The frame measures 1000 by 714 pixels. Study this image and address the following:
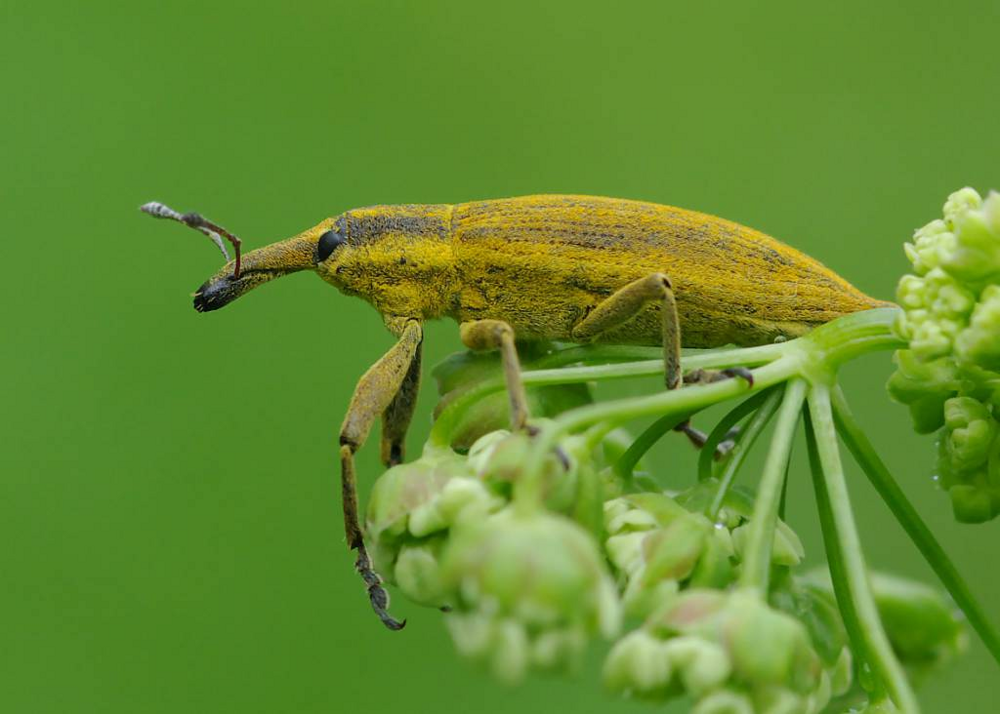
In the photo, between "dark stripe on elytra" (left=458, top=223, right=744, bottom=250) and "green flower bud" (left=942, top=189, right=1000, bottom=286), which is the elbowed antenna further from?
"green flower bud" (left=942, top=189, right=1000, bottom=286)

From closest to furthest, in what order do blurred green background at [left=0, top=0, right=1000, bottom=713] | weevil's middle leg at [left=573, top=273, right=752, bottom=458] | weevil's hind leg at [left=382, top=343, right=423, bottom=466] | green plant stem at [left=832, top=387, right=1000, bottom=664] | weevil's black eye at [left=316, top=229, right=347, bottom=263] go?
green plant stem at [left=832, top=387, right=1000, bottom=664], weevil's middle leg at [left=573, top=273, right=752, bottom=458], weevil's hind leg at [left=382, top=343, right=423, bottom=466], weevil's black eye at [left=316, top=229, right=347, bottom=263], blurred green background at [left=0, top=0, right=1000, bottom=713]

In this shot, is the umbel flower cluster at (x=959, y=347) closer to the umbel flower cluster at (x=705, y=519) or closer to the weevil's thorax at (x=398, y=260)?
the umbel flower cluster at (x=705, y=519)

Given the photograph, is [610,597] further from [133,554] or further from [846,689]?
[133,554]

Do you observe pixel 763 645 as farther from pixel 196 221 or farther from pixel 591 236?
pixel 196 221

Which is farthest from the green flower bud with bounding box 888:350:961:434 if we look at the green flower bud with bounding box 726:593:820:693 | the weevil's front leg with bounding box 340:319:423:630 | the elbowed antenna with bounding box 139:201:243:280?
the elbowed antenna with bounding box 139:201:243:280

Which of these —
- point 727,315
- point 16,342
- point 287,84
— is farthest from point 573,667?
point 287,84

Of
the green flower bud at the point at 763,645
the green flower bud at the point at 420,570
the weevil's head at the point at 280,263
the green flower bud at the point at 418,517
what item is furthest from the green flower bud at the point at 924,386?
the weevil's head at the point at 280,263

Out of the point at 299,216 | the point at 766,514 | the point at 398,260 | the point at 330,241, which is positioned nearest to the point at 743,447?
the point at 766,514
